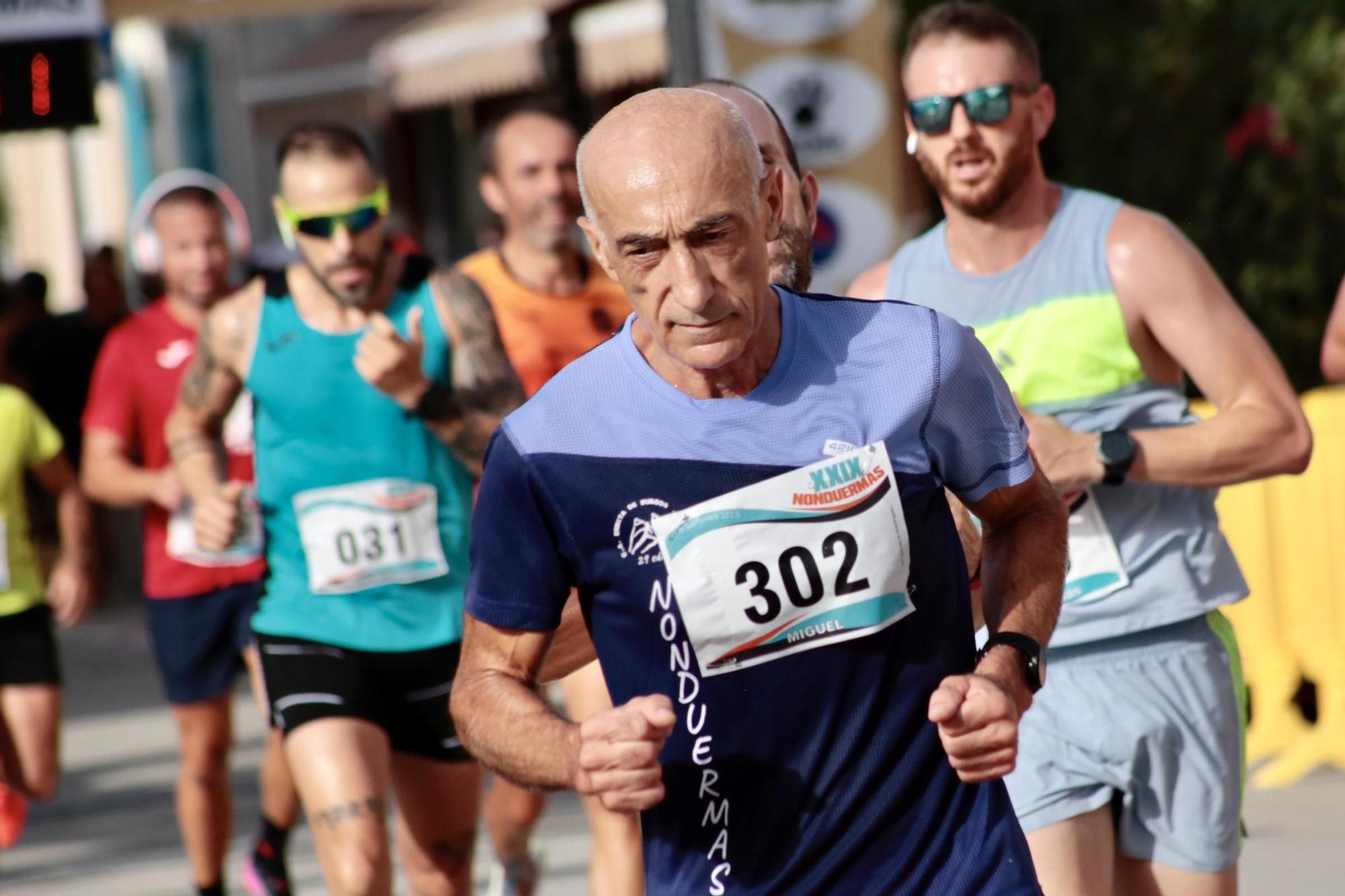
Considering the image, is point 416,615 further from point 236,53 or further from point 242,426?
point 236,53

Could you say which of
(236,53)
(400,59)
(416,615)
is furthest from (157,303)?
(236,53)

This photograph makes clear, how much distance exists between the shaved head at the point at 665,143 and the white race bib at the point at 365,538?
2616 millimetres

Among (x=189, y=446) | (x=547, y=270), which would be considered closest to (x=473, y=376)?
(x=189, y=446)

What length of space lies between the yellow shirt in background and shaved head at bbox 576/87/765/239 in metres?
5.04

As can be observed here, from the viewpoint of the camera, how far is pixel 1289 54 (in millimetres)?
9094

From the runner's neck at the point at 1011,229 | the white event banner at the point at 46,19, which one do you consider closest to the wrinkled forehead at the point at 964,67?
the runner's neck at the point at 1011,229

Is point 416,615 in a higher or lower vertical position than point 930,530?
lower

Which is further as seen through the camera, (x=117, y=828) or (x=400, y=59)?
(x=400, y=59)

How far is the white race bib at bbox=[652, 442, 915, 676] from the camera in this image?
2811 millimetres

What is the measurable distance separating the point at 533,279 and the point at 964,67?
2290mm

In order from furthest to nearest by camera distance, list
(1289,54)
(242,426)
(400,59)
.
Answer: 1. (400,59)
2. (1289,54)
3. (242,426)

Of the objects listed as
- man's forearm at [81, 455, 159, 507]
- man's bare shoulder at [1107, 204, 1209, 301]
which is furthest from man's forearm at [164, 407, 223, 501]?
man's bare shoulder at [1107, 204, 1209, 301]

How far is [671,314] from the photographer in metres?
2.73

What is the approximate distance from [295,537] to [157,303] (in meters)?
2.57
